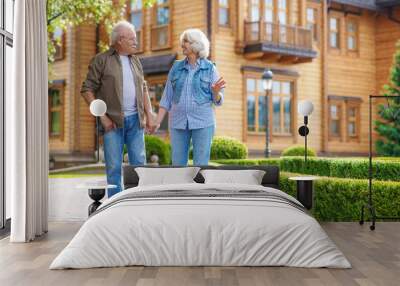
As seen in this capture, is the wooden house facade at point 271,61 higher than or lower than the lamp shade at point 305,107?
higher

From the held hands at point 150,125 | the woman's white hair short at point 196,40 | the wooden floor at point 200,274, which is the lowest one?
the wooden floor at point 200,274

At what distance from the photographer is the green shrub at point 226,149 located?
10125mm

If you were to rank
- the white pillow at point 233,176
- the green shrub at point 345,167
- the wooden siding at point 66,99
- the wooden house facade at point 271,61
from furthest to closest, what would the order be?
the wooden siding at point 66,99, the wooden house facade at point 271,61, the green shrub at point 345,167, the white pillow at point 233,176

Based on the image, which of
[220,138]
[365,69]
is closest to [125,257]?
[220,138]

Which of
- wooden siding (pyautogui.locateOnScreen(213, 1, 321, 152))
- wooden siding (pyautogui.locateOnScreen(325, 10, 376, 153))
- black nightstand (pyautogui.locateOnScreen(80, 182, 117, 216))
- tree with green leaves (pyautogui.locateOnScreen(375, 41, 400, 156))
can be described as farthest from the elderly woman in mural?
wooden siding (pyautogui.locateOnScreen(325, 10, 376, 153))

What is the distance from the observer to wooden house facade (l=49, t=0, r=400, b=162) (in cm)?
1255

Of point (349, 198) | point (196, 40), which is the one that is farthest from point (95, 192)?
point (349, 198)

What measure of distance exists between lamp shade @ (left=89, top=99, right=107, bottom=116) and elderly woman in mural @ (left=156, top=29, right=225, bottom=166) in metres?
0.50

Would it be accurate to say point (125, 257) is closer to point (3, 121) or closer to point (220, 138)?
point (3, 121)

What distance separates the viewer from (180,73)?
5727mm

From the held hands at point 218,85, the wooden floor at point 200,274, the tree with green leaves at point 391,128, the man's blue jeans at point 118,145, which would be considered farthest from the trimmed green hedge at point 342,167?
the tree with green leaves at point 391,128

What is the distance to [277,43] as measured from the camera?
12945mm

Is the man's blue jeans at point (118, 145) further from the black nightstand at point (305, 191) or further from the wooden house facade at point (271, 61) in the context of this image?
the wooden house facade at point (271, 61)

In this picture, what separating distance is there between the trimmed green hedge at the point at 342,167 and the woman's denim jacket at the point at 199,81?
5.34 feet
